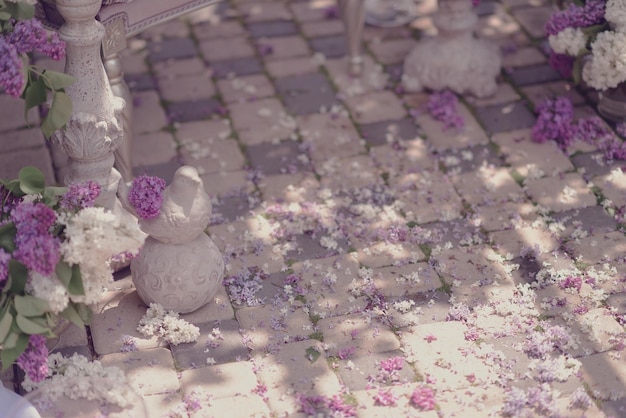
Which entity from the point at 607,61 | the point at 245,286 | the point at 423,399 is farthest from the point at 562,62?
the point at 423,399

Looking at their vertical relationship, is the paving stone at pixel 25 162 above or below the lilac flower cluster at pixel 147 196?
below

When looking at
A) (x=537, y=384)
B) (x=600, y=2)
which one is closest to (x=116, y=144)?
(x=537, y=384)

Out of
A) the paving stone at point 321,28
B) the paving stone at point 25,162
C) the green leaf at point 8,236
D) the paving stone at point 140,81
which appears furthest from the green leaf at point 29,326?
the paving stone at point 321,28

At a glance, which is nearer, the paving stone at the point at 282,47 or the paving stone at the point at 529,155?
the paving stone at the point at 529,155

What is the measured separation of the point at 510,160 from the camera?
14.5ft

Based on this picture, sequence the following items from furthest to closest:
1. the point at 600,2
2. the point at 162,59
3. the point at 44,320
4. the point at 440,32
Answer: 1. the point at 162,59
2. the point at 440,32
3. the point at 600,2
4. the point at 44,320

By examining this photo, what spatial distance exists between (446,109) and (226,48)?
55.2 inches

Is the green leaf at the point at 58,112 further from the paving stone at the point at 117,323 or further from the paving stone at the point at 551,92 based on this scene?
the paving stone at the point at 551,92

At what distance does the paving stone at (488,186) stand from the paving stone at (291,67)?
1.22 metres

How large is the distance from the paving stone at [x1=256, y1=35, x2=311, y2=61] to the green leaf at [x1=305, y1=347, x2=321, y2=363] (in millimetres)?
2263

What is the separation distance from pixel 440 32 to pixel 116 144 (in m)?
2.08

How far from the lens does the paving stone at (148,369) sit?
10.8 ft

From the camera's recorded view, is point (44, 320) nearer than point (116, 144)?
Yes

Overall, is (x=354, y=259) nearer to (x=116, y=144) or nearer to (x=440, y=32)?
(x=116, y=144)
